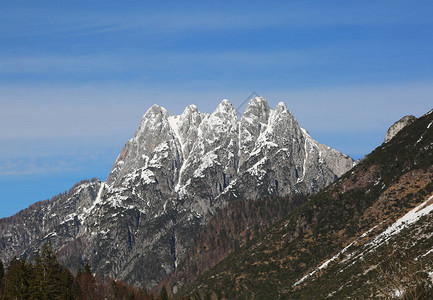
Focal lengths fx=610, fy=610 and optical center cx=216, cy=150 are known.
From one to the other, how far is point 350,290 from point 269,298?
60218mm

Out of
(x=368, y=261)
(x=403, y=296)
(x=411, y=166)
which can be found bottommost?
(x=403, y=296)

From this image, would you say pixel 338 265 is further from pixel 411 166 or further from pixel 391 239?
pixel 411 166

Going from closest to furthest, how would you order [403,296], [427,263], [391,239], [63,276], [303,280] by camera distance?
[403,296], [427,263], [63,276], [391,239], [303,280]

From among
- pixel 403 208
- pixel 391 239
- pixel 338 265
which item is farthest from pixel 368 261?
pixel 403 208

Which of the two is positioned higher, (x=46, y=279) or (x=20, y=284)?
(x=20, y=284)

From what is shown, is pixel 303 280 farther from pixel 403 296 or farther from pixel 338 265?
pixel 403 296

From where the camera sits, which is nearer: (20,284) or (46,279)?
(20,284)

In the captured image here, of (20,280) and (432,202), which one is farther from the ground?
(20,280)

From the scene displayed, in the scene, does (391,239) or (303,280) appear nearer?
(391,239)

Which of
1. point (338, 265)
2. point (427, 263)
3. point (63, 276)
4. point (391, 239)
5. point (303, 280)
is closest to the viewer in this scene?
point (427, 263)

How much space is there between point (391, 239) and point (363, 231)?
130 ft

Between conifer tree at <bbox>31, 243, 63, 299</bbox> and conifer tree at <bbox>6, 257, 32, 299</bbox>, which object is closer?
conifer tree at <bbox>6, 257, 32, 299</bbox>

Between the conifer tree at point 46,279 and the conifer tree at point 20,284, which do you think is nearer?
the conifer tree at point 20,284

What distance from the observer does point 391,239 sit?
153250mm
